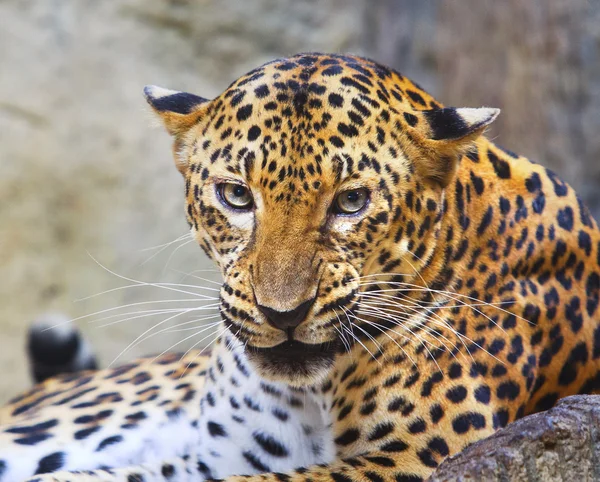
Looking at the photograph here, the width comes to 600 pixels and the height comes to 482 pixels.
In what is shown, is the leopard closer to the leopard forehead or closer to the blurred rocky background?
the leopard forehead

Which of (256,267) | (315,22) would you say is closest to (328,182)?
(256,267)

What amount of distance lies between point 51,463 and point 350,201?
96.7 inches

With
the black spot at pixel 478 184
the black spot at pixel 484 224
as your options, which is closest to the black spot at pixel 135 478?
the black spot at pixel 484 224

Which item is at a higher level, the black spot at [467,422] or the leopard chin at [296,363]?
the leopard chin at [296,363]

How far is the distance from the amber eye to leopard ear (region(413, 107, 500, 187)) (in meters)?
0.32

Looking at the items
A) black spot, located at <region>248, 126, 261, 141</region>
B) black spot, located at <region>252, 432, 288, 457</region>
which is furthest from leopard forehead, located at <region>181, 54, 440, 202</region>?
black spot, located at <region>252, 432, 288, 457</region>

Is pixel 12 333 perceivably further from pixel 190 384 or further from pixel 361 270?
pixel 361 270

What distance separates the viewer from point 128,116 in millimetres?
9414

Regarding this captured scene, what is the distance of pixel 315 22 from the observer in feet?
33.4

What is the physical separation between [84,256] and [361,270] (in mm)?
5844

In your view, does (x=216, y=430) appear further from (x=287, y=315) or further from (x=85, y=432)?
(x=287, y=315)

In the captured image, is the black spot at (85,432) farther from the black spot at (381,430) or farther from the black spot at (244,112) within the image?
the black spot at (244,112)

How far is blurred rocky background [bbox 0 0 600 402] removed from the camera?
8695mm

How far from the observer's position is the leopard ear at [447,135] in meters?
4.00
